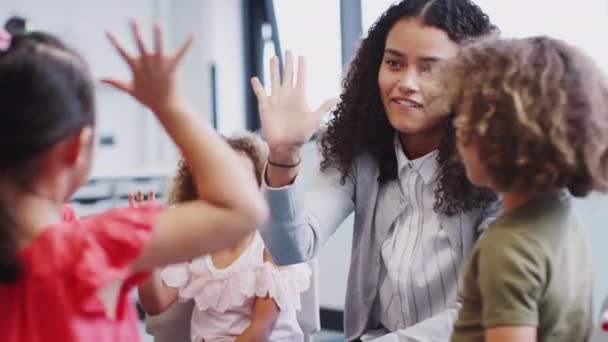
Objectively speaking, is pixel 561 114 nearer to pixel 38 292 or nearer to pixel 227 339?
pixel 38 292

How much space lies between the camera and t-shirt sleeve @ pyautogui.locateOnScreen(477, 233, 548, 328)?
83cm

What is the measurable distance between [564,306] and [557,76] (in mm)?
288

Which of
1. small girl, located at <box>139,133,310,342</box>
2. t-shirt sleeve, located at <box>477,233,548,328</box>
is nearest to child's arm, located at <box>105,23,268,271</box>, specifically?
t-shirt sleeve, located at <box>477,233,548,328</box>

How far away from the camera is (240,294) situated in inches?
65.3

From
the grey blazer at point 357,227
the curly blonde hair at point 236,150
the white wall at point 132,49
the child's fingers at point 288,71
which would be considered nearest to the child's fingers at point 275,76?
the child's fingers at point 288,71

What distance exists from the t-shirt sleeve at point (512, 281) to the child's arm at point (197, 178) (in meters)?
0.29

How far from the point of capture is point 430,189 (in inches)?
53.7

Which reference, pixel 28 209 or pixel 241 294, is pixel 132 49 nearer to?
pixel 241 294

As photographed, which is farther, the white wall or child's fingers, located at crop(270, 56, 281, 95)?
the white wall

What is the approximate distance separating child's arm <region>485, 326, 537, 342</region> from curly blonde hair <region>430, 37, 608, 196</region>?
18 centimetres

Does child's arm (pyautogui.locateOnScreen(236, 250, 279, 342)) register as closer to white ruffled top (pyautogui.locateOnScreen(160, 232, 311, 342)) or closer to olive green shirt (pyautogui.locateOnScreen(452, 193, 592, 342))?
white ruffled top (pyautogui.locateOnScreen(160, 232, 311, 342))

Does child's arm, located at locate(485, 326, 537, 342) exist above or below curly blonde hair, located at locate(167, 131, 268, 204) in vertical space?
below

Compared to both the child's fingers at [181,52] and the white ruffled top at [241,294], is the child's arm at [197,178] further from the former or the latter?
the white ruffled top at [241,294]

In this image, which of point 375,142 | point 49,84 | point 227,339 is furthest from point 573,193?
point 227,339
